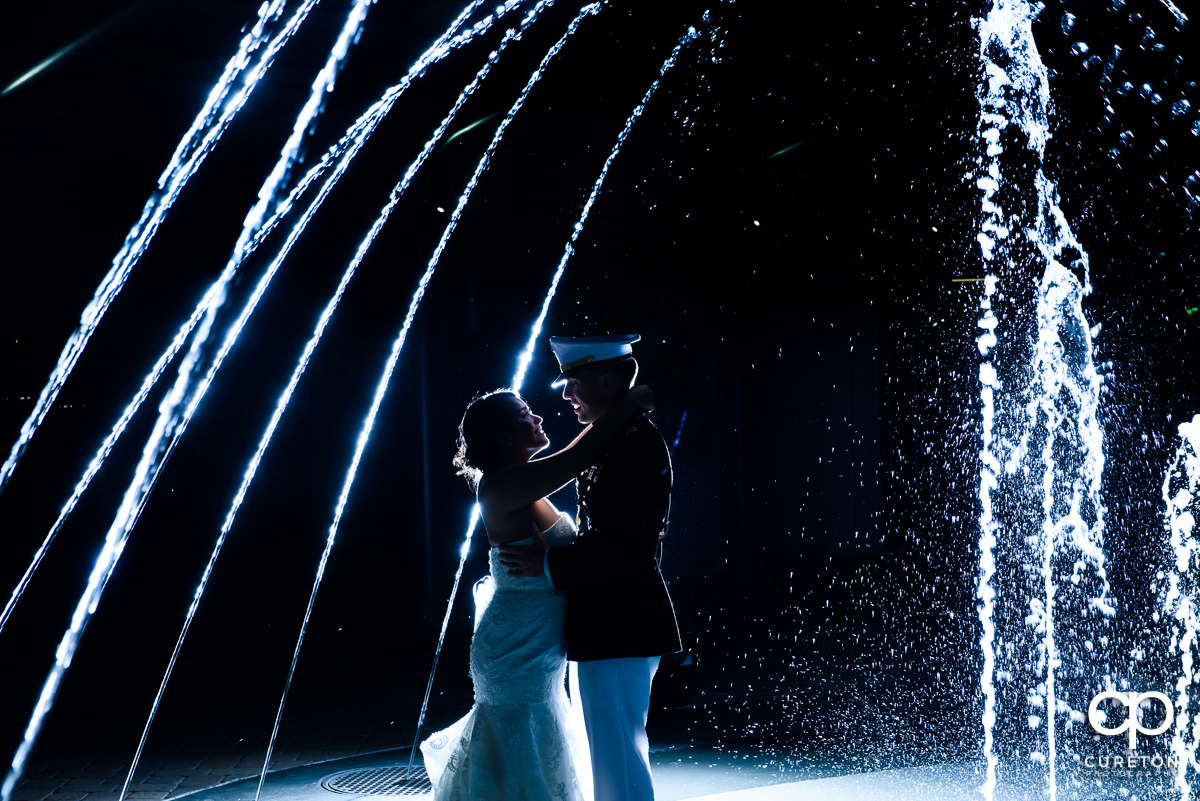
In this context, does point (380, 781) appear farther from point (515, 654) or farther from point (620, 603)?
point (620, 603)

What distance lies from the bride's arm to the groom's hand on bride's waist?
0.38 feet

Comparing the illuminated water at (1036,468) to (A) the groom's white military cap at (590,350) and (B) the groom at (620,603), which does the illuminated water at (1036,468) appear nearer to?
(B) the groom at (620,603)

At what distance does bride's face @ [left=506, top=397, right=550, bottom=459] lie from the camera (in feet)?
11.9

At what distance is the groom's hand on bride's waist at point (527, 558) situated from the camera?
3.49 metres

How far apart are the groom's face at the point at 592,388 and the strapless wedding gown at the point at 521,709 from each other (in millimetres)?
389

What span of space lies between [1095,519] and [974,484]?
1.66m

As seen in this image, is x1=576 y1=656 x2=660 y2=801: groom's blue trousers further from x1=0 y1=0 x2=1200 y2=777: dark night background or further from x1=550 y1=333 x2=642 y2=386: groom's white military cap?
x1=0 y1=0 x2=1200 y2=777: dark night background

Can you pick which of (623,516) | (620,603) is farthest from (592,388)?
(620,603)

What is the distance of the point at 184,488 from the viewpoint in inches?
454

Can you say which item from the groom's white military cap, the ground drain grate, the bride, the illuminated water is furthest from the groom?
the illuminated water

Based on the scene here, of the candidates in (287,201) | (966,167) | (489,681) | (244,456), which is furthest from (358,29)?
A: (966,167)

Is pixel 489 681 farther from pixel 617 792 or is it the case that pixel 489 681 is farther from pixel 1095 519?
pixel 1095 519

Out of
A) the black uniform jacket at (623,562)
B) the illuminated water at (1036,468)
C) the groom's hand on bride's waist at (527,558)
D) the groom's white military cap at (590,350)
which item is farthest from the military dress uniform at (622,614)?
the illuminated water at (1036,468)

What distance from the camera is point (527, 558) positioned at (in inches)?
138
